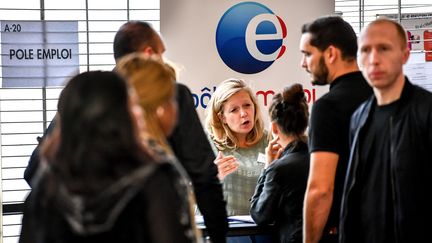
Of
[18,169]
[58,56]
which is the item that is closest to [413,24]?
[58,56]

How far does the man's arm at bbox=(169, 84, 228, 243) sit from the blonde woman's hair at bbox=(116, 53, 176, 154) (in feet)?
3.37

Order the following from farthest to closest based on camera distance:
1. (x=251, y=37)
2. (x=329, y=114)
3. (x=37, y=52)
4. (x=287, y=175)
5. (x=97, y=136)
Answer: (x=251, y=37), (x=37, y=52), (x=287, y=175), (x=329, y=114), (x=97, y=136)

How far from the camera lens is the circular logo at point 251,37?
513 cm

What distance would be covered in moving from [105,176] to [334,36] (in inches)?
78.9

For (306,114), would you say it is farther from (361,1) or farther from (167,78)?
(167,78)

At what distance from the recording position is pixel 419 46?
6195 millimetres

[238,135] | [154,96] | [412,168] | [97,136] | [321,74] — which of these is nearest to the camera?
[97,136]

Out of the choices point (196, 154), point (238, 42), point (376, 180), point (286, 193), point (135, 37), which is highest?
point (238, 42)

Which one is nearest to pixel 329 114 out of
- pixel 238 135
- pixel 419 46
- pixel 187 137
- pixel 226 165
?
pixel 187 137

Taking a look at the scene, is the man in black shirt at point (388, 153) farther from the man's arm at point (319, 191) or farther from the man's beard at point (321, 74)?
the man's beard at point (321, 74)

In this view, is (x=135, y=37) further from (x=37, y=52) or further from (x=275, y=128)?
(x=37, y=52)

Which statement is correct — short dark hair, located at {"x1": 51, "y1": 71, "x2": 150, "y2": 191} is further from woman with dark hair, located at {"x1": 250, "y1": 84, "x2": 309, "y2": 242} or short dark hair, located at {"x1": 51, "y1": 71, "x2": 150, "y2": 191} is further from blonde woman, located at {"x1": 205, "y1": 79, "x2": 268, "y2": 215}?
blonde woman, located at {"x1": 205, "y1": 79, "x2": 268, "y2": 215}

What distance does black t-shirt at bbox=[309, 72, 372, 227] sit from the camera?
3514 mm

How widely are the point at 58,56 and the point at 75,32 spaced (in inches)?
7.0
